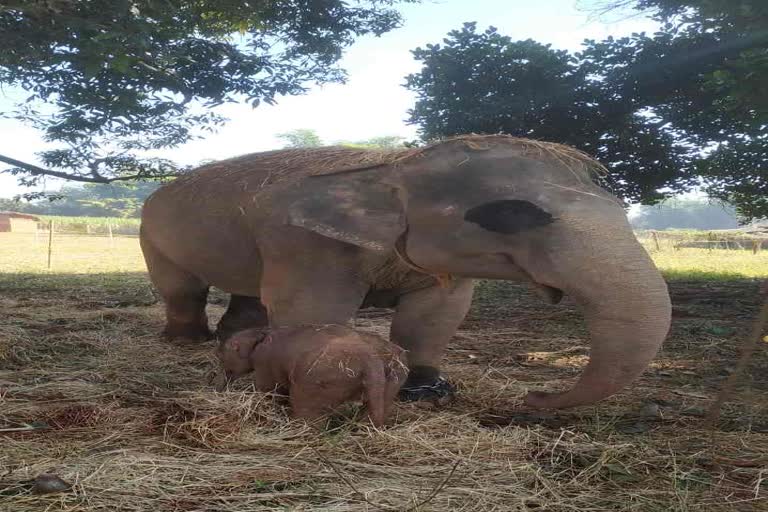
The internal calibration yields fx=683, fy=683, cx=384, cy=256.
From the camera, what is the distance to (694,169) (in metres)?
10.6

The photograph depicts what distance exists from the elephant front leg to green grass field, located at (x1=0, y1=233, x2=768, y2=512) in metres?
0.28

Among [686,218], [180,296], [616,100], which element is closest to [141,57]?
[180,296]

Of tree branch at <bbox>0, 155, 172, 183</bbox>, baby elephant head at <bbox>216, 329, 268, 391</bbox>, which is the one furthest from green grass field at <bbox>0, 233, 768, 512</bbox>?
tree branch at <bbox>0, 155, 172, 183</bbox>

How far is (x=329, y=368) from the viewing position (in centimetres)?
344

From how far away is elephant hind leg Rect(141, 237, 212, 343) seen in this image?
20.5 ft

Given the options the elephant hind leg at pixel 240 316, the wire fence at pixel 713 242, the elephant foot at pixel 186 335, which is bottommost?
the elephant foot at pixel 186 335

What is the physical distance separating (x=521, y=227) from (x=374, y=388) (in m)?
1.12

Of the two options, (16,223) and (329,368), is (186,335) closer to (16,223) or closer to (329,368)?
(329,368)

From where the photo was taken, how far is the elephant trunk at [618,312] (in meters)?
3.15

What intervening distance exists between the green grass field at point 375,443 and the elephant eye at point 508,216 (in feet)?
3.44

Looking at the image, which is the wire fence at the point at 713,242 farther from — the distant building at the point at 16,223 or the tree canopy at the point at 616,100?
the distant building at the point at 16,223

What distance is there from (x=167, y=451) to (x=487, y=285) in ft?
32.9

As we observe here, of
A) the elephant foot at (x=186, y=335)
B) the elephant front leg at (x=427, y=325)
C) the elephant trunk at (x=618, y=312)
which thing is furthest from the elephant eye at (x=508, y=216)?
the elephant foot at (x=186, y=335)

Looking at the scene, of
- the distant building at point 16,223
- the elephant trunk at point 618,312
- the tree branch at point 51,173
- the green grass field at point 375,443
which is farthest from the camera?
the distant building at point 16,223
